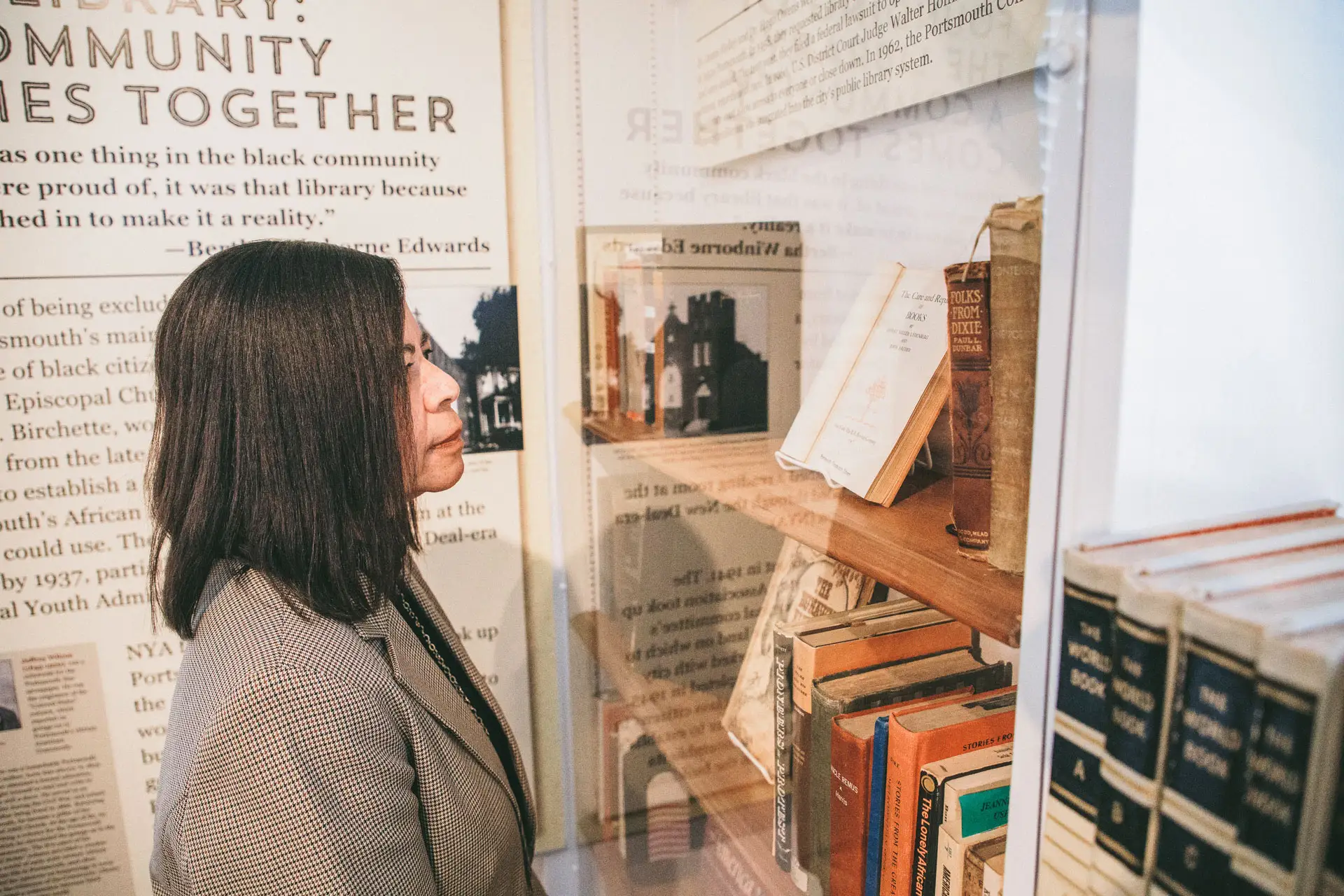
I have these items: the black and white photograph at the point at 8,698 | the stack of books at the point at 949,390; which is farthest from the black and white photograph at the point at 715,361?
the black and white photograph at the point at 8,698

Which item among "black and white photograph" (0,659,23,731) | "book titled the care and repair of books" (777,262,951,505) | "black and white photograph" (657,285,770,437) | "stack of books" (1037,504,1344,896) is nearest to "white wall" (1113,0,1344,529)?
"stack of books" (1037,504,1344,896)

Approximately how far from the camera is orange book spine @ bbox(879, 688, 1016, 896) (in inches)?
28.7

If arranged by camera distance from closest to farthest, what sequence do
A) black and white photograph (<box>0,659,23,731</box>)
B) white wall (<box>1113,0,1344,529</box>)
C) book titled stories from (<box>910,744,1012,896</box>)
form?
white wall (<box>1113,0,1344,529</box>) → book titled stories from (<box>910,744,1012,896</box>) → black and white photograph (<box>0,659,23,731</box>)

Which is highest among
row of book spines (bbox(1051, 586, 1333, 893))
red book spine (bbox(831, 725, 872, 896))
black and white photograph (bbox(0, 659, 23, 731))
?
row of book spines (bbox(1051, 586, 1333, 893))

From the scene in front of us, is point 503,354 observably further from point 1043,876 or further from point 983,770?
point 1043,876

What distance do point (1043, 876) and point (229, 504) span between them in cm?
86

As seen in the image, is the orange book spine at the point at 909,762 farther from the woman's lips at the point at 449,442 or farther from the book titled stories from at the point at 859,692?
the woman's lips at the point at 449,442

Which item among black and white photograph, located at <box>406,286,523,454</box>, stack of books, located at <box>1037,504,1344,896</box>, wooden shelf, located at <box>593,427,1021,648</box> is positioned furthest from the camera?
black and white photograph, located at <box>406,286,523,454</box>

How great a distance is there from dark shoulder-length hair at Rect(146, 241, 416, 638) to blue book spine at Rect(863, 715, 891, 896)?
0.59 m

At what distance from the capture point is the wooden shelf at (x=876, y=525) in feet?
1.87

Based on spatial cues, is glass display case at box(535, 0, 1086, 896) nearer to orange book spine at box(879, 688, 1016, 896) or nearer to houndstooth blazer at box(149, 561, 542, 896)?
orange book spine at box(879, 688, 1016, 896)

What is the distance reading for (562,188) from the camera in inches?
60.7

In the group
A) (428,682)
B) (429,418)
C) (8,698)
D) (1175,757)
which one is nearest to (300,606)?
(428,682)

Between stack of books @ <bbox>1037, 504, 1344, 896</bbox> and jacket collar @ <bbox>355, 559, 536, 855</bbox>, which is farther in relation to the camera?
jacket collar @ <bbox>355, 559, 536, 855</bbox>
